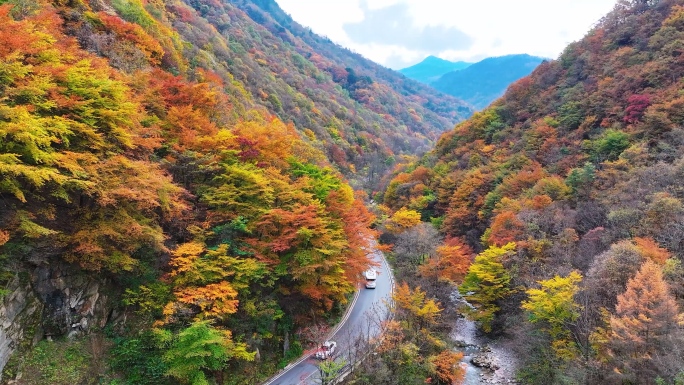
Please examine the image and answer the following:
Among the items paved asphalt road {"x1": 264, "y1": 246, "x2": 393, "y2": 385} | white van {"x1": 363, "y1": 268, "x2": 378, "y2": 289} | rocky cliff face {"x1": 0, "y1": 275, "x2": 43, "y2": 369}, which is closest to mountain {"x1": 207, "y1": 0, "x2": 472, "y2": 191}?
white van {"x1": 363, "y1": 268, "x2": 378, "y2": 289}

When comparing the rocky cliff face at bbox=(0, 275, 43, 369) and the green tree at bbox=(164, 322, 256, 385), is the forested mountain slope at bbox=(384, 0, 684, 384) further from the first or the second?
the rocky cliff face at bbox=(0, 275, 43, 369)

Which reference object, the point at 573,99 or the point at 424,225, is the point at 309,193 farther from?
the point at 573,99

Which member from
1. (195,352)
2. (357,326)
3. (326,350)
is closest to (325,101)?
(357,326)

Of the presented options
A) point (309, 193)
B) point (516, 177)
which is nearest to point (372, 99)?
point (516, 177)

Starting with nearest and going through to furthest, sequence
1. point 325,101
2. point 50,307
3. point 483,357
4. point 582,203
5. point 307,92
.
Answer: point 50,307, point 483,357, point 582,203, point 307,92, point 325,101

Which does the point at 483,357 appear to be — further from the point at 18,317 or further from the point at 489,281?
the point at 18,317

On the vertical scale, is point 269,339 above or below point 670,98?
below

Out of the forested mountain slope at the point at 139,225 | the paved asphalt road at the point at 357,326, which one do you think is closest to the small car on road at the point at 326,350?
the paved asphalt road at the point at 357,326
